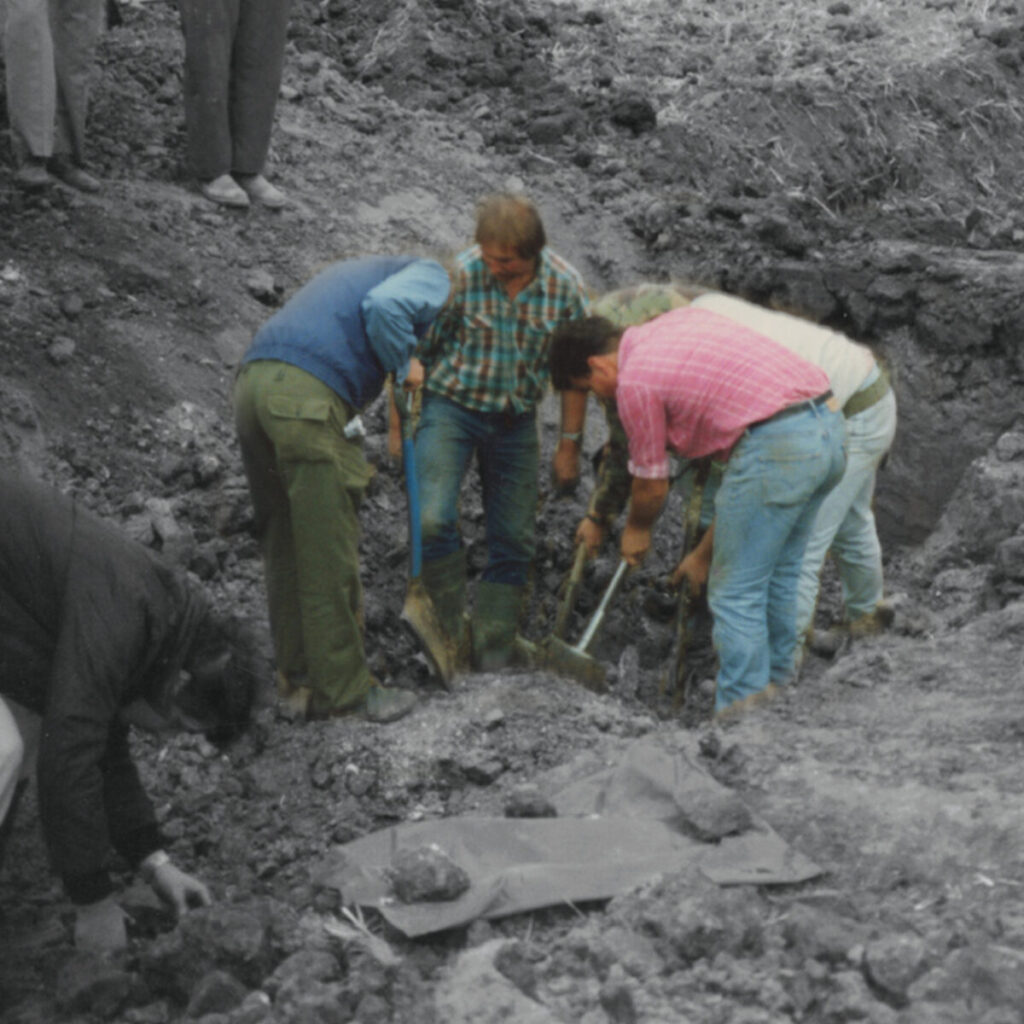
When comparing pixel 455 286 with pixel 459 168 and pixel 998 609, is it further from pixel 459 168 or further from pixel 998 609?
pixel 459 168

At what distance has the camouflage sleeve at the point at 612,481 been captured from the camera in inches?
240

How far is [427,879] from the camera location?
3.93m

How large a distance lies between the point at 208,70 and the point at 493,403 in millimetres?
3041

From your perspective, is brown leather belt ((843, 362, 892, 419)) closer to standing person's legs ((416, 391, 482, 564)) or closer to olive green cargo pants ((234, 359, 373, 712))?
standing person's legs ((416, 391, 482, 564))

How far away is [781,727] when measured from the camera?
515 cm

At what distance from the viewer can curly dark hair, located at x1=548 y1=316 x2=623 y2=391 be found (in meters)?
5.27

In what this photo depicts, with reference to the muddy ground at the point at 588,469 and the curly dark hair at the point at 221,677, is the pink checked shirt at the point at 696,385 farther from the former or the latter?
the curly dark hair at the point at 221,677

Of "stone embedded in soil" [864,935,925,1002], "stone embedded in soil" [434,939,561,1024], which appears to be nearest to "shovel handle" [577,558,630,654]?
"stone embedded in soil" [434,939,561,1024]

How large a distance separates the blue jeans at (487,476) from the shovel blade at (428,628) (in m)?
0.21

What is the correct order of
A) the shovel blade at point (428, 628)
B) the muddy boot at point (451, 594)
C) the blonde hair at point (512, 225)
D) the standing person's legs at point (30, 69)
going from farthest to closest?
the standing person's legs at point (30, 69)
the muddy boot at point (451, 594)
the shovel blade at point (428, 628)
the blonde hair at point (512, 225)

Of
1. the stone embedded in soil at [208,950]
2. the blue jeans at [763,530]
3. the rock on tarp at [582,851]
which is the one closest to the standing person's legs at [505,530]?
the blue jeans at [763,530]

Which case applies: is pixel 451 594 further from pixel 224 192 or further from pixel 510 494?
pixel 224 192

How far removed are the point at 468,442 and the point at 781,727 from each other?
1588mm

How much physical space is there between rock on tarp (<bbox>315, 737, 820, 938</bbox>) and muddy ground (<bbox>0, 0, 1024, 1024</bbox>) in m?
0.07
